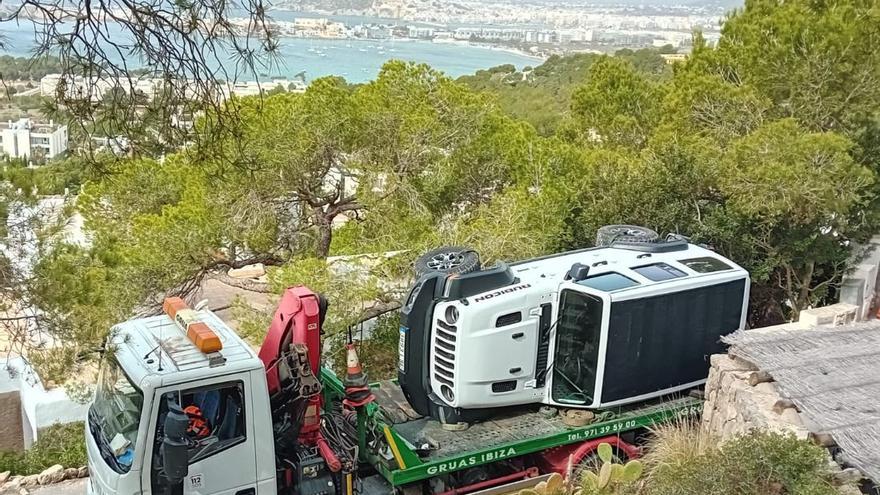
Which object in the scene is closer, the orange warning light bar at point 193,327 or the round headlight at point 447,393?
the orange warning light bar at point 193,327

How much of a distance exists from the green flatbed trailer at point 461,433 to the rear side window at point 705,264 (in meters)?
1.35

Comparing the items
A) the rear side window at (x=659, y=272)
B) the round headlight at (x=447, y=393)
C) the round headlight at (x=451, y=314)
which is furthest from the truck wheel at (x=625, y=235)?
the round headlight at (x=447, y=393)

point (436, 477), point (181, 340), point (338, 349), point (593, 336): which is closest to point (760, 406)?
point (593, 336)

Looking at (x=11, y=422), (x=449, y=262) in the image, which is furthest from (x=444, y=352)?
(x=11, y=422)

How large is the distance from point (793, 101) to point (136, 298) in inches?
415

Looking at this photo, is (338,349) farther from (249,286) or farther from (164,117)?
(164,117)

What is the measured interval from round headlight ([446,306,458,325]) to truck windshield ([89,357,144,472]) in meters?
2.92

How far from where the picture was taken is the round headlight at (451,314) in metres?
7.61

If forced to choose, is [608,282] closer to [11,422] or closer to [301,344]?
[301,344]

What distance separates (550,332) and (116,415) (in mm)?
3995

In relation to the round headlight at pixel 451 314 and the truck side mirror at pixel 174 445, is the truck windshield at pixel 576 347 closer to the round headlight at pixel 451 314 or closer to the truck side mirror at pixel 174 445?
the round headlight at pixel 451 314

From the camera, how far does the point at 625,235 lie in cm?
934

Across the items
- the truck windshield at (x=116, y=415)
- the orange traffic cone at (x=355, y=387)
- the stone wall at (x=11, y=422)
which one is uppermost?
the truck windshield at (x=116, y=415)

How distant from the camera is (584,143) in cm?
1559
